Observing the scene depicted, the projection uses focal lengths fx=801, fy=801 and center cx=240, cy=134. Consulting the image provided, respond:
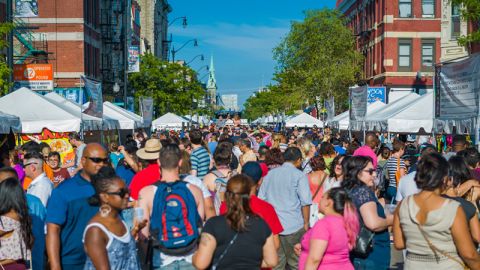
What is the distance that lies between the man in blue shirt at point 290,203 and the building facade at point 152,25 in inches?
2839

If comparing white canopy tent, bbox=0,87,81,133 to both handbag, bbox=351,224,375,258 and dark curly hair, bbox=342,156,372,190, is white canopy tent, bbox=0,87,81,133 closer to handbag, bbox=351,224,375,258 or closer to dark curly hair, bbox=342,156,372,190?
dark curly hair, bbox=342,156,372,190

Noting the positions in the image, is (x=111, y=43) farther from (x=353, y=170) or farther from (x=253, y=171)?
(x=353, y=170)

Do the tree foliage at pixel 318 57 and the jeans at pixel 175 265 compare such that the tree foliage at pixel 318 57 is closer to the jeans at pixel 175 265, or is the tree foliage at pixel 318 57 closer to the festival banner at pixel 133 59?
the festival banner at pixel 133 59

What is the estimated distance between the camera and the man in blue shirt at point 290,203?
903 centimetres

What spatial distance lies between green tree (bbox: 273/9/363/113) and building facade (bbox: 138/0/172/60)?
1248 inches

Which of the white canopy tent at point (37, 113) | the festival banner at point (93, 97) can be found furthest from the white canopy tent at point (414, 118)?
the white canopy tent at point (37, 113)

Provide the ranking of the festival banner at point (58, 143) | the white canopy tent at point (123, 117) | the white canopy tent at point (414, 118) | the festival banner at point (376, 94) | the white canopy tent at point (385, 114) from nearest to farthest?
1. the festival banner at point (58, 143)
2. the white canopy tent at point (414, 118)
3. the white canopy tent at point (385, 114)
4. the white canopy tent at point (123, 117)
5. the festival banner at point (376, 94)

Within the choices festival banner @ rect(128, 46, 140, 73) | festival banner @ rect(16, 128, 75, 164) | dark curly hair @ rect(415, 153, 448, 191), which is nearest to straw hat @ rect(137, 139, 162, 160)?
dark curly hair @ rect(415, 153, 448, 191)

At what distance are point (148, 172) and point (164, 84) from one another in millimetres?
50686

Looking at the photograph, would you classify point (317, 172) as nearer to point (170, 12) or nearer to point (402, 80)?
point (402, 80)

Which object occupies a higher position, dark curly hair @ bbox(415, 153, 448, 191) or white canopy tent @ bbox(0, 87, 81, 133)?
white canopy tent @ bbox(0, 87, 81, 133)

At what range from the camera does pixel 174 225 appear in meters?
6.30

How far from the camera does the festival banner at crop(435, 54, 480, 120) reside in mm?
13352

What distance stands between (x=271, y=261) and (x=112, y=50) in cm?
5262
